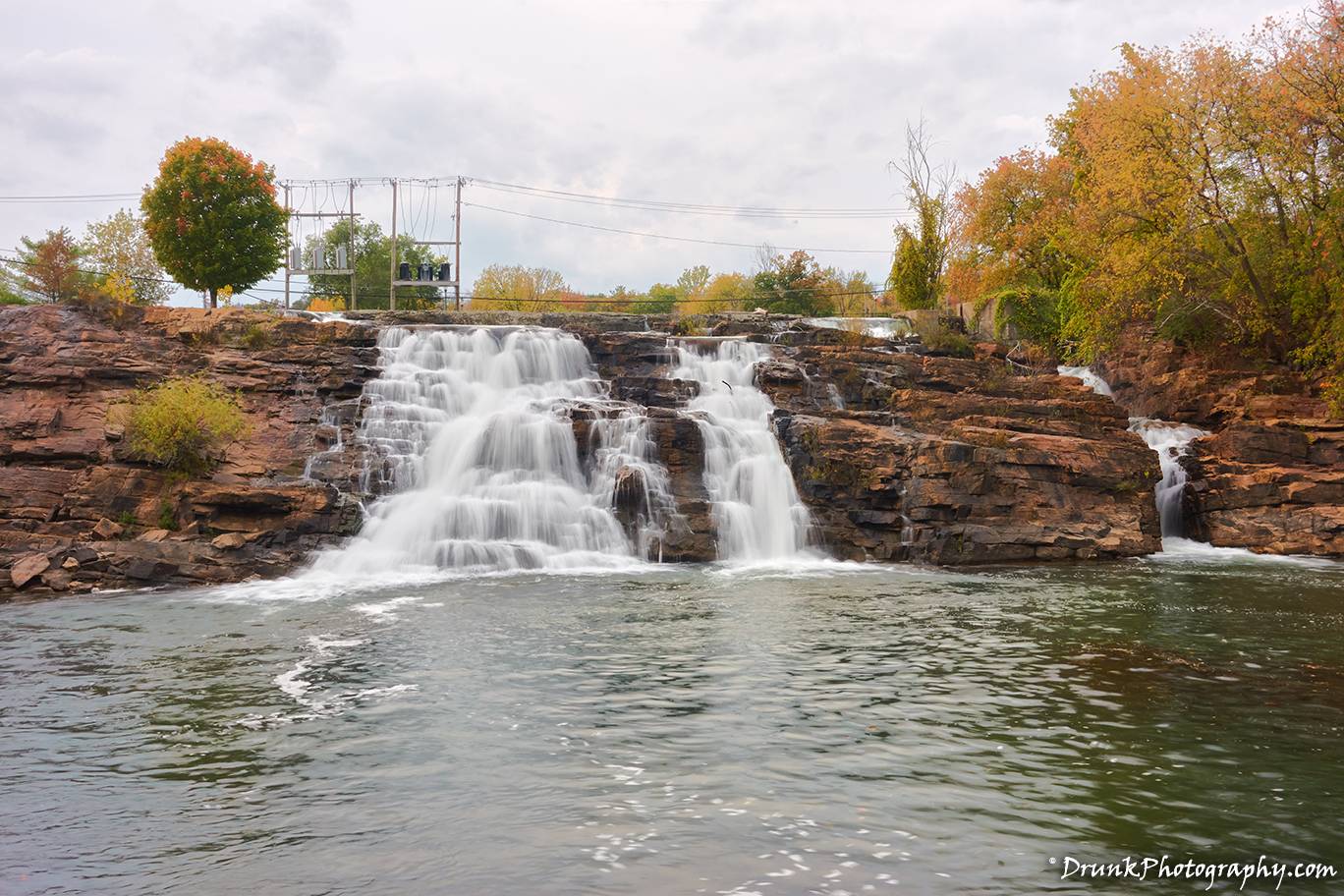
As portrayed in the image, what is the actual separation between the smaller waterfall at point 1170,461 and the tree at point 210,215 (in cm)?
3295

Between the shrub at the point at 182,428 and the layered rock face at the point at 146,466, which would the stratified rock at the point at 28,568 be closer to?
the layered rock face at the point at 146,466

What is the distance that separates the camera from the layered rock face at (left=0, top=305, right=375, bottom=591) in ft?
64.5

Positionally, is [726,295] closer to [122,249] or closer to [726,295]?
[726,295]

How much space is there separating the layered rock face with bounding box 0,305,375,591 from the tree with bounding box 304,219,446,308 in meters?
27.8

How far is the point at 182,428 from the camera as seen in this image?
2203 centimetres

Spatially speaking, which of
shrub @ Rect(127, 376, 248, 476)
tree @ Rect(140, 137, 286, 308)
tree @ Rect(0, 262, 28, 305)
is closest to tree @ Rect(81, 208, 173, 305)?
tree @ Rect(0, 262, 28, 305)

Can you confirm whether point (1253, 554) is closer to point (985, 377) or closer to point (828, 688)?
point (985, 377)

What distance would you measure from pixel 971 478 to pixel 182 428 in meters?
18.5

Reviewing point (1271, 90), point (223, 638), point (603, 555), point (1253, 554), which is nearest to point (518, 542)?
point (603, 555)

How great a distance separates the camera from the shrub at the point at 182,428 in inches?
866

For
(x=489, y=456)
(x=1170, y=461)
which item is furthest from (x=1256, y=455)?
(x=489, y=456)

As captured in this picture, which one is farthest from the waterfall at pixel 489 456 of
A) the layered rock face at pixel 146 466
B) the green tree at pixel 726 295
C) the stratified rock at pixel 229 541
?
the green tree at pixel 726 295

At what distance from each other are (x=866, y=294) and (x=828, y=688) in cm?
4570

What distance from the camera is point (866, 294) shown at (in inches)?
2157
